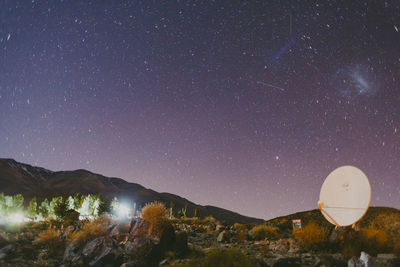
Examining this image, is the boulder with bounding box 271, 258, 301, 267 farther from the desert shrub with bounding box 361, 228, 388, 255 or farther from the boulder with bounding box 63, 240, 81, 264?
the boulder with bounding box 63, 240, 81, 264

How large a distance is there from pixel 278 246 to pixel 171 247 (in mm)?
4663

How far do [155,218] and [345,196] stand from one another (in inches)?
371

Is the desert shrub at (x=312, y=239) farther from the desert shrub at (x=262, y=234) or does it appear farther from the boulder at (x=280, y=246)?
the desert shrub at (x=262, y=234)

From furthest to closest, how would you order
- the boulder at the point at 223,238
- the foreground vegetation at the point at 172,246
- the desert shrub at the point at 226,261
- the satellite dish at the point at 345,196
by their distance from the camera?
1. the boulder at the point at 223,238
2. the satellite dish at the point at 345,196
3. the foreground vegetation at the point at 172,246
4. the desert shrub at the point at 226,261

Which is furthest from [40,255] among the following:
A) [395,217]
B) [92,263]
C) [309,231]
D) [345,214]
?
[395,217]

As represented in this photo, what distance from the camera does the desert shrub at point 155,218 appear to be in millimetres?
14495

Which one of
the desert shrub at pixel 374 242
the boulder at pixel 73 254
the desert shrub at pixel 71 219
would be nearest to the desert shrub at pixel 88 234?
the boulder at pixel 73 254

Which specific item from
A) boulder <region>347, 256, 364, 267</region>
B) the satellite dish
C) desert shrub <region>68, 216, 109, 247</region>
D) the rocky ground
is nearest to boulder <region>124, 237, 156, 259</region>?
the rocky ground

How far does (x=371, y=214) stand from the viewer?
90.6ft

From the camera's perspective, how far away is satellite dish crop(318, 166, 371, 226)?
44.7 ft

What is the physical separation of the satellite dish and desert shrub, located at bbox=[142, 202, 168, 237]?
810 cm

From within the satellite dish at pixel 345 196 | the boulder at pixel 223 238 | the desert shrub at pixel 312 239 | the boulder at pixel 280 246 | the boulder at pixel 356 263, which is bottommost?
the boulder at pixel 223 238

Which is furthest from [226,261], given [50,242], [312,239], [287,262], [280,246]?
[50,242]

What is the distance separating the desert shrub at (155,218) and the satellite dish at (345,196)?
8096mm
